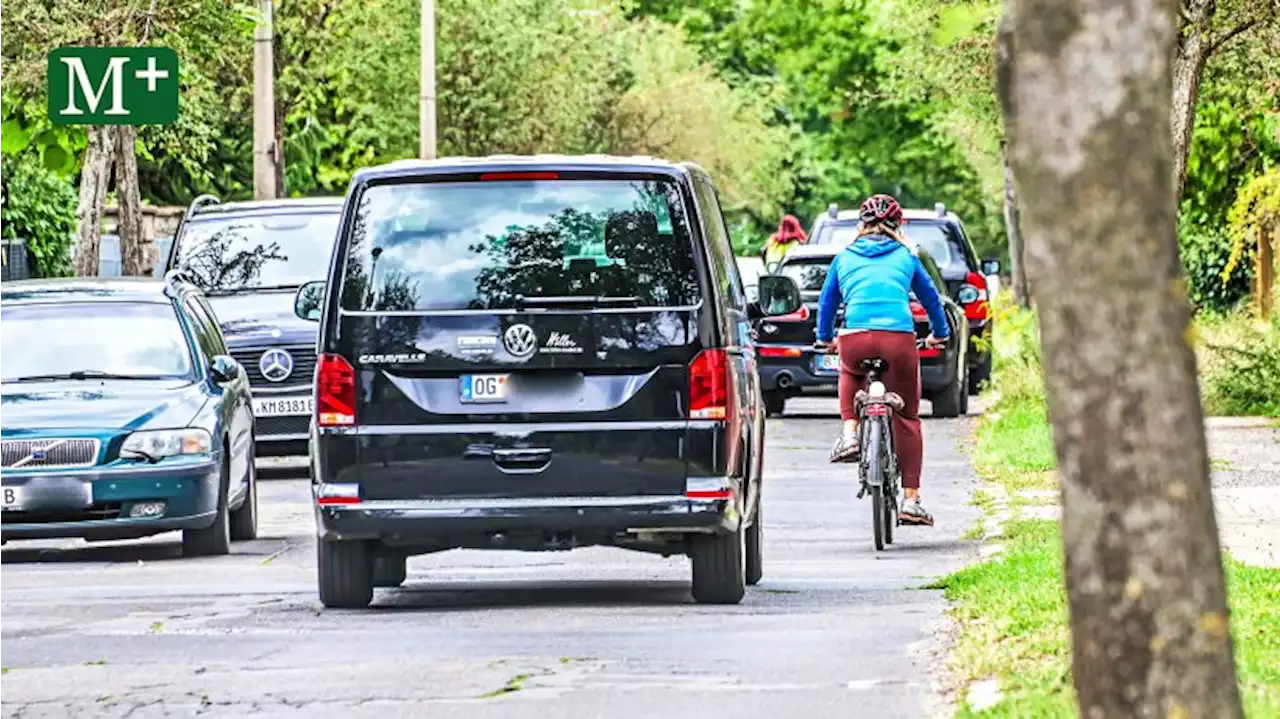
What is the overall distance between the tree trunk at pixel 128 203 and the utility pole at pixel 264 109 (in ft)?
11.1

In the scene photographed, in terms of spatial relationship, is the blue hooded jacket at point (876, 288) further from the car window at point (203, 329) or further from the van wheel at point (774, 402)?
the van wheel at point (774, 402)

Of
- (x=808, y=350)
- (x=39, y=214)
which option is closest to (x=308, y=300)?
(x=808, y=350)

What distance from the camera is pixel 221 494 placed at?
55.8 feet

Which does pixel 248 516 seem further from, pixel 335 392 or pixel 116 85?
pixel 335 392

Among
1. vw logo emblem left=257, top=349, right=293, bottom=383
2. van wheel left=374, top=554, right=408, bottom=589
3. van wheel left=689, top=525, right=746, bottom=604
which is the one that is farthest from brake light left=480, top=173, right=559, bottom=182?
vw logo emblem left=257, top=349, right=293, bottom=383

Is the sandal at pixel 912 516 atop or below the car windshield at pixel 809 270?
below

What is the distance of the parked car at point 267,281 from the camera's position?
22734mm

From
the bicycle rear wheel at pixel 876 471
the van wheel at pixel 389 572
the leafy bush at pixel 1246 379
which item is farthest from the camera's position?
the leafy bush at pixel 1246 379

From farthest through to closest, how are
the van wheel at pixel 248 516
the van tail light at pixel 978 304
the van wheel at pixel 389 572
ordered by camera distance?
the van tail light at pixel 978 304, the van wheel at pixel 248 516, the van wheel at pixel 389 572

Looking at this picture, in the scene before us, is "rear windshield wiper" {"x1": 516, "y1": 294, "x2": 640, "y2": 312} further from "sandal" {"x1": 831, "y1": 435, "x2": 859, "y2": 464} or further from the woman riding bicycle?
"sandal" {"x1": 831, "y1": 435, "x2": 859, "y2": 464}

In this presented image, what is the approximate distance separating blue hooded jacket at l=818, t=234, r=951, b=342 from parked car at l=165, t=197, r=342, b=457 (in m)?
6.65

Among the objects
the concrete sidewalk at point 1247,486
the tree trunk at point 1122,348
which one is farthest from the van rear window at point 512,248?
the tree trunk at point 1122,348

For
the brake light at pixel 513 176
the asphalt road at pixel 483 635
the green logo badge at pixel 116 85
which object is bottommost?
the asphalt road at pixel 483 635

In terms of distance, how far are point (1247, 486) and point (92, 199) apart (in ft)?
38.8
